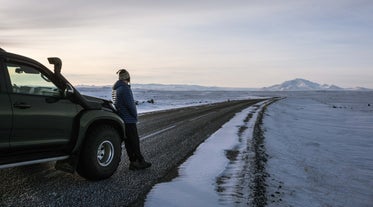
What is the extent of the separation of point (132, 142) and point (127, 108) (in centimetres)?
67

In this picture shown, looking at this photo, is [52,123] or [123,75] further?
[123,75]

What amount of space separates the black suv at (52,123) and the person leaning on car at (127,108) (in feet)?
1.04

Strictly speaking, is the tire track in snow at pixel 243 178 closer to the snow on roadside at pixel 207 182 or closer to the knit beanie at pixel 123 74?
the snow on roadside at pixel 207 182

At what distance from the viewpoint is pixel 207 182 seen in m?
6.39

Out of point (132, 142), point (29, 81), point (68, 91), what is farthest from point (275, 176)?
point (29, 81)

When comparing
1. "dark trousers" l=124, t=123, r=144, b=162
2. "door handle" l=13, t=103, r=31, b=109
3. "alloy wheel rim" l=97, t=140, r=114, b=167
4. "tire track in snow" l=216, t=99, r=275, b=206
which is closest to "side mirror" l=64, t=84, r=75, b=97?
"door handle" l=13, t=103, r=31, b=109

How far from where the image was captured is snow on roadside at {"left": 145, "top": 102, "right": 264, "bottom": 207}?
5332 mm

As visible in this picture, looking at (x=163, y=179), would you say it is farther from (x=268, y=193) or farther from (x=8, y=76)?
(x=8, y=76)

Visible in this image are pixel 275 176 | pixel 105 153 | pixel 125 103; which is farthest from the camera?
pixel 275 176

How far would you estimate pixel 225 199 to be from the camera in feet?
17.8

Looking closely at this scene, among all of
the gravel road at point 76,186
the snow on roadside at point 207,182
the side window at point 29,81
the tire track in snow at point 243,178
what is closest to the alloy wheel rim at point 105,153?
the gravel road at point 76,186

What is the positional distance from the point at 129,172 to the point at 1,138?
2705 millimetres

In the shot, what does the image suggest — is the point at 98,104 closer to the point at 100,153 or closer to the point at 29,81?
the point at 100,153

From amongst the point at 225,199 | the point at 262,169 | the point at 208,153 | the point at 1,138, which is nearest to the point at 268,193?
the point at 225,199
